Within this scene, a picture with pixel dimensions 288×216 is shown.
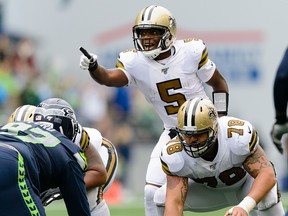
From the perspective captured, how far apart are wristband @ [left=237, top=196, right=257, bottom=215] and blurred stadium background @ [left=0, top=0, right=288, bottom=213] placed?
672cm

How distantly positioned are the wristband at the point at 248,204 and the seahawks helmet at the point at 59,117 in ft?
3.59

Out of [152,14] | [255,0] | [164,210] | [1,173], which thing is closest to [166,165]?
[164,210]

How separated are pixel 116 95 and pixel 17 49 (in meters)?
1.59

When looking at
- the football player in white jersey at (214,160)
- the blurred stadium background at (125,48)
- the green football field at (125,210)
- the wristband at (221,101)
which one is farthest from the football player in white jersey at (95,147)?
the blurred stadium background at (125,48)

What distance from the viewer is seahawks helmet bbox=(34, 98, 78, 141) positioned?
5.16 meters

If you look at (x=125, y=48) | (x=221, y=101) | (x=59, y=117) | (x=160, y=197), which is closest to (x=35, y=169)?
(x=59, y=117)

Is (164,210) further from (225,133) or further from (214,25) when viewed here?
(214,25)

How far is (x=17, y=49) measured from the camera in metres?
12.8

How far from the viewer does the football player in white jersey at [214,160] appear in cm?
538

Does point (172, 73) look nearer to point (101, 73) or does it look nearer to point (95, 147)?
point (101, 73)

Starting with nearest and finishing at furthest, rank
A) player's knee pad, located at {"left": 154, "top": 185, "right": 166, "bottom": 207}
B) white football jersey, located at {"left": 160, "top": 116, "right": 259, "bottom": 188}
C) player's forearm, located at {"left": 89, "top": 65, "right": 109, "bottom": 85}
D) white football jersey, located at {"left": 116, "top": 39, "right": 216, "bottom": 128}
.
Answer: white football jersey, located at {"left": 160, "top": 116, "right": 259, "bottom": 188} < player's knee pad, located at {"left": 154, "top": 185, "right": 166, "bottom": 207} < player's forearm, located at {"left": 89, "top": 65, "right": 109, "bottom": 85} < white football jersey, located at {"left": 116, "top": 39, "right": 216, "bottom": 128}

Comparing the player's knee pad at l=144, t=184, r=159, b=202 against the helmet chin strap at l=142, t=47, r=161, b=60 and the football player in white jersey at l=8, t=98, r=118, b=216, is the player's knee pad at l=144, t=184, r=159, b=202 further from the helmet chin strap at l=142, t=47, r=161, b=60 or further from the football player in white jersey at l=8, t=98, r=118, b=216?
the helmet chin strap at l=142, t=47, r=161, b=60

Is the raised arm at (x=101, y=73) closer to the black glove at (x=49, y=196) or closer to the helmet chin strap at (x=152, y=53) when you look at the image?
the helmet chin strap at (x=152, y=53)

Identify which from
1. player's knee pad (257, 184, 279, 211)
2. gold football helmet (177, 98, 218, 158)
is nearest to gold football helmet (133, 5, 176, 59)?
gold football helmet (177, 98, 218, 158)
